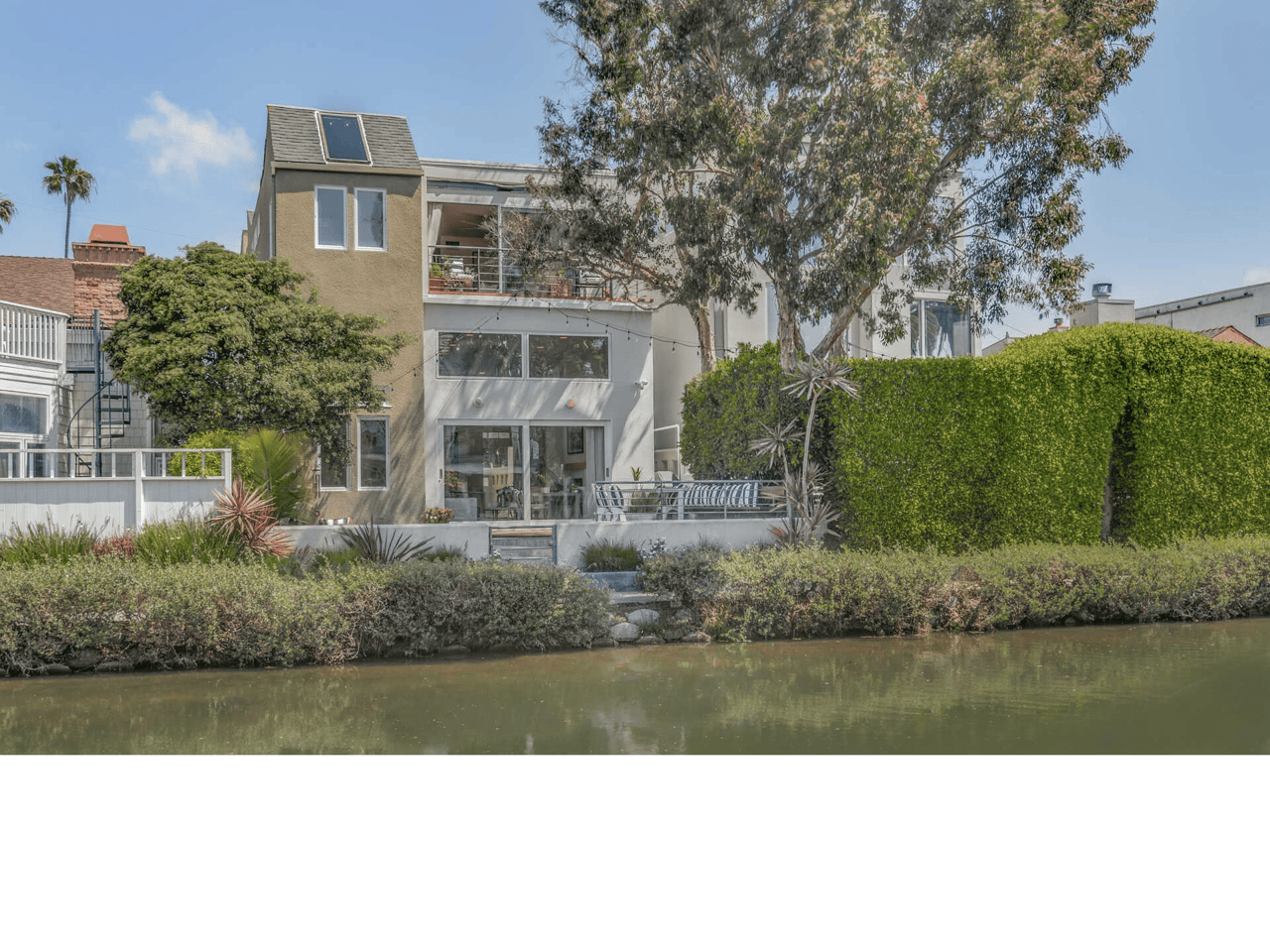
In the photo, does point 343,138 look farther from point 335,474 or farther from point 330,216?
point 335,474

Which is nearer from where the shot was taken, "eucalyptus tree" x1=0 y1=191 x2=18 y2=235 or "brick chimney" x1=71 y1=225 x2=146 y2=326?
"brick chimney" x1=71 y1=225 x2=146 y2=326

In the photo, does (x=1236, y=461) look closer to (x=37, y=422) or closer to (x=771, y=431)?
(x=771, y=431)

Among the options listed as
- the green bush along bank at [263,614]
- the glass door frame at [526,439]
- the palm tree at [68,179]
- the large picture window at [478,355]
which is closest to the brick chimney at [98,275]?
the large picture window at [478,355]

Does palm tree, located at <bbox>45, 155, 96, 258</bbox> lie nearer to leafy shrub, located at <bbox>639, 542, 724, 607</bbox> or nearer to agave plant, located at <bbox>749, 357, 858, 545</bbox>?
agave plant, located at <bbox>749, 357, 858, 545</bbox>

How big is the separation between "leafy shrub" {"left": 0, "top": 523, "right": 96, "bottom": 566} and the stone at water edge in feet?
19.8

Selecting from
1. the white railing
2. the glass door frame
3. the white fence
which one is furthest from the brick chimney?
the white fence

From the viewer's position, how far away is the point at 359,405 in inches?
699

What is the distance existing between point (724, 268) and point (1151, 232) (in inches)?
471

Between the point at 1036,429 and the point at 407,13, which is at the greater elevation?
the point at 407,13

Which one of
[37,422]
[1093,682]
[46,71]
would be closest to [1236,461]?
[1093,682]

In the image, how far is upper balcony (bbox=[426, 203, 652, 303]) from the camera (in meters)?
20.1

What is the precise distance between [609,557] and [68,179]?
130ft

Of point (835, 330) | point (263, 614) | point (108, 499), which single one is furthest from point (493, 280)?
point (263, 614)

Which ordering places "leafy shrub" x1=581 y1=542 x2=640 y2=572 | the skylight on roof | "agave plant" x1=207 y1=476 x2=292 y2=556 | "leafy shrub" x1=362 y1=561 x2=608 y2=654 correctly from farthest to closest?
the skylight on roof → "leafy shrub" x1=581 y1=542 x2=640 y2=572 → "agave plant" x1=207 y1=476 x2=292 y2=556 → "leafy shrub" x1=362 y1=561 x2=608 y2=654
